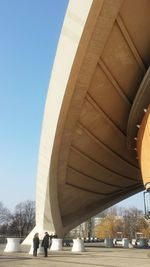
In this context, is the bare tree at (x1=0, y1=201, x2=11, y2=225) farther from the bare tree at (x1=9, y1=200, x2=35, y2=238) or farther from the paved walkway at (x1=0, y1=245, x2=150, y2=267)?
the paved walkway at (x1=0, y1=245, x2=150, y2=267)

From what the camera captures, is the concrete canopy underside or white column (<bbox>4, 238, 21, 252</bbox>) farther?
→ white column (<bbox>4, 238, 21, 252</bbox>)

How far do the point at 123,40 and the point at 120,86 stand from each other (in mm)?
2682

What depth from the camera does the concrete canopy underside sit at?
531 inches

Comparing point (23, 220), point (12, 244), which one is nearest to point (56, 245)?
point (12, 244)

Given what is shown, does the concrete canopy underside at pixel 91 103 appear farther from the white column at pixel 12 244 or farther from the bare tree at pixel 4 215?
the bare tree at pixel 4 215

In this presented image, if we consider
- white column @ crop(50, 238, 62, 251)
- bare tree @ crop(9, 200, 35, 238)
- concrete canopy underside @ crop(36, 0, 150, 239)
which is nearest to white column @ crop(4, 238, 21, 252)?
white column @ crop(50, 238, 62, 251)

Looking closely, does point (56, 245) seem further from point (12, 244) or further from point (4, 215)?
point (4, 215)

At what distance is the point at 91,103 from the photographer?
1722 centimetres

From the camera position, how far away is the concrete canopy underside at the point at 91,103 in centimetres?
1349

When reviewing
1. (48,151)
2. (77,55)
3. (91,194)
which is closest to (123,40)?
(77,55)

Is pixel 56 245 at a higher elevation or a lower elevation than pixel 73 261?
higher

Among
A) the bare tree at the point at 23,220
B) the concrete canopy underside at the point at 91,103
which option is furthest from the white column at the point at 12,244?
the bare tree at the point at 23,220

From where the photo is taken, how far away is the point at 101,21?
43.0 feet

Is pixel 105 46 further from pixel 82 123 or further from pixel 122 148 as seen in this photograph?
pixel 122 148
